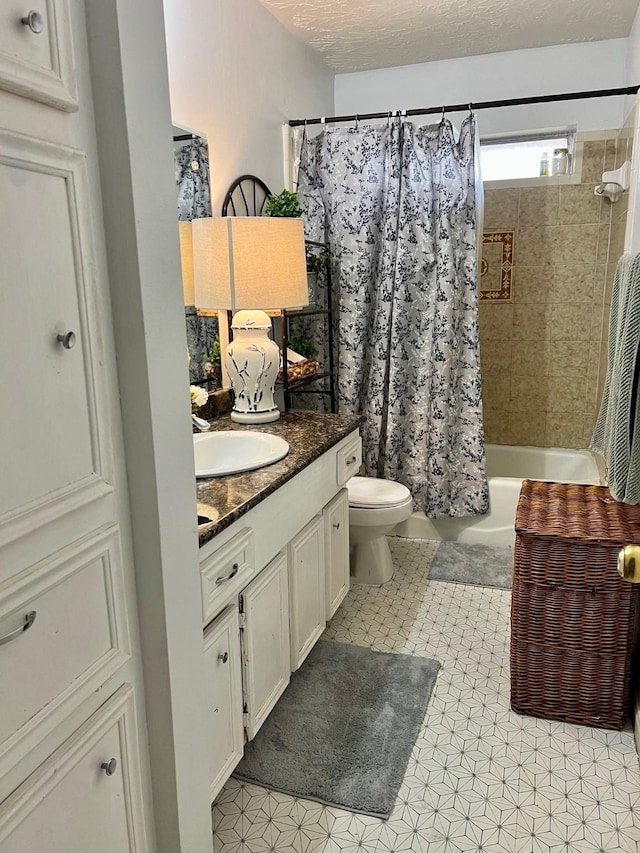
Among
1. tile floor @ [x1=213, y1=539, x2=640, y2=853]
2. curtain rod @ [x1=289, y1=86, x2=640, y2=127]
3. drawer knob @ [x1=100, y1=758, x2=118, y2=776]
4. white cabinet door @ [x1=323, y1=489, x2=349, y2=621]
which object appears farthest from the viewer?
curtain rod @ [x1=289, y1=86, x2=640, y2=127]

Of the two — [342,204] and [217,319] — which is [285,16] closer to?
[342,204]

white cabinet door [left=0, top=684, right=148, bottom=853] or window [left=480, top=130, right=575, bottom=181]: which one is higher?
window [left=480, top=130, right=575, bottom=181]

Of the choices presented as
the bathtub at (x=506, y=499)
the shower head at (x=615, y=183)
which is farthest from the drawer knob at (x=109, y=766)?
the shower head at (x=615, y=183)

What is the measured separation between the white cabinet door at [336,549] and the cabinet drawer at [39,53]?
1673 mm

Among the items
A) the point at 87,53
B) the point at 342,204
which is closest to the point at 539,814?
Answer: the point at 87,53

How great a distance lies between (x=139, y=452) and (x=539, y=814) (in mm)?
1426

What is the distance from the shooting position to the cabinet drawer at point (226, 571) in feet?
4.87

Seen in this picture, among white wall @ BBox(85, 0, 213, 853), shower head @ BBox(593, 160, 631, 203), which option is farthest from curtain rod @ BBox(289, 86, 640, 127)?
white wall @ BBox(85, 0, 213, 853)

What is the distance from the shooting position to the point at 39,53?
0.88 metres

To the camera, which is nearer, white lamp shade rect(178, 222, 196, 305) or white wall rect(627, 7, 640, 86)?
white lamp shade rect(178, 222, 196, 305)

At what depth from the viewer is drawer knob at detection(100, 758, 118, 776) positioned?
42.7 inches

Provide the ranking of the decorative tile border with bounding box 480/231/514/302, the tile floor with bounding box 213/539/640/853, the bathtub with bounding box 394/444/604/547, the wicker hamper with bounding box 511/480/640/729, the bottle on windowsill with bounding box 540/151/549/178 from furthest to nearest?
the decorative tile border with bounding box 480/231/514/302 < the bottle on windowsill with bounding box 540/151/549/178 < the bathtub with bounding box 394/444/604/547 < the wicker hamper with bounding box 511/480/640/729 < the tile floor with bounding box 213/539/640/853

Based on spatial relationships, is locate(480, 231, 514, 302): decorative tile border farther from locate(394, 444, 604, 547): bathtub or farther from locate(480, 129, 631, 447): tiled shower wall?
locate(394, 444, 604, 547): bathtub

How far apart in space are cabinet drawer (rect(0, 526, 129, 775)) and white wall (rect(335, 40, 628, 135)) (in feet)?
11.3
